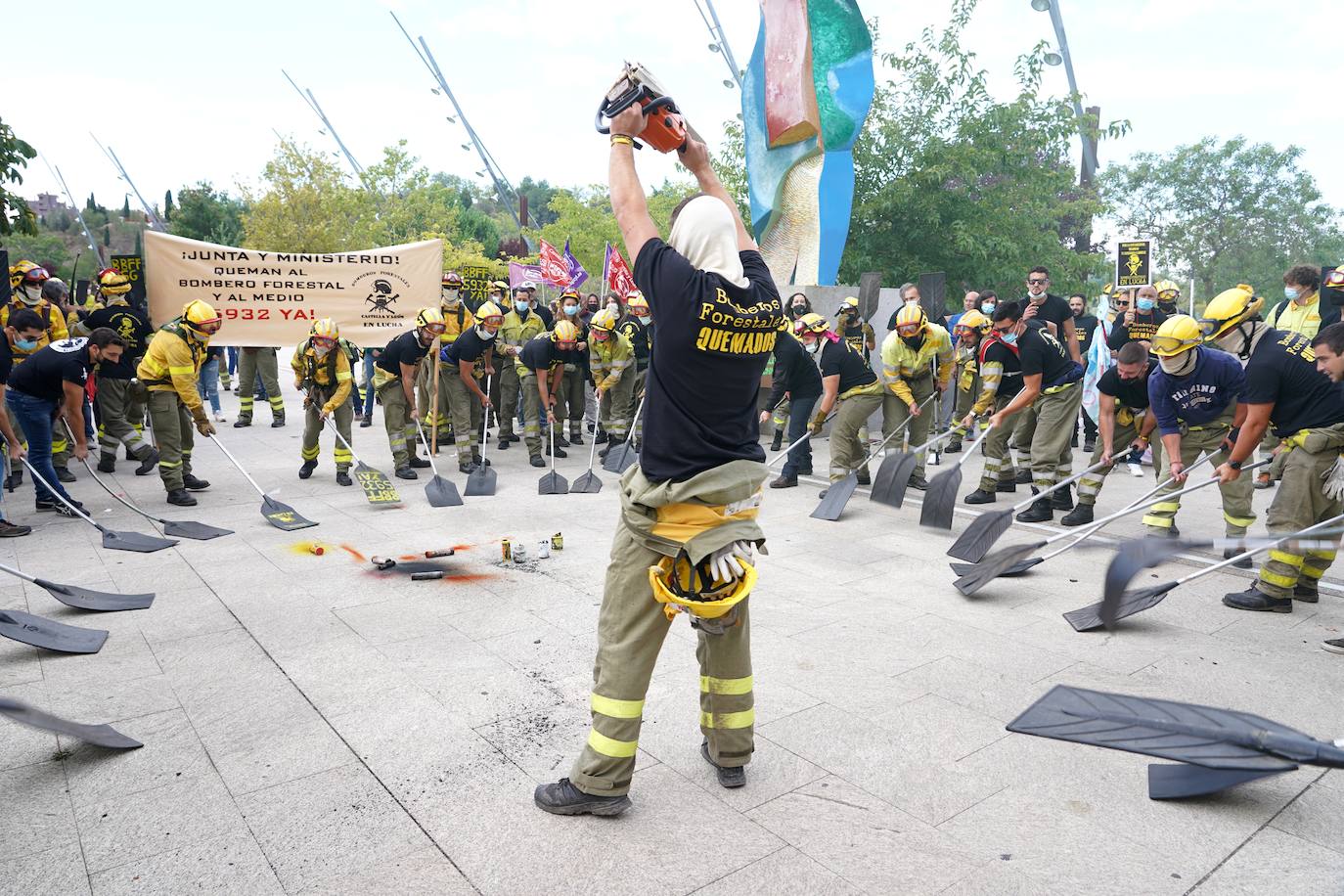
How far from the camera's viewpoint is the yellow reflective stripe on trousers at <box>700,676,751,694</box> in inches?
118

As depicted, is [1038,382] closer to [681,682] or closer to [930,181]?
[681,682]

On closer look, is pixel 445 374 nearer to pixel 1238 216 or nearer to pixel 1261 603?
pixel 1261 603

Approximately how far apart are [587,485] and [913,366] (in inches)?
143

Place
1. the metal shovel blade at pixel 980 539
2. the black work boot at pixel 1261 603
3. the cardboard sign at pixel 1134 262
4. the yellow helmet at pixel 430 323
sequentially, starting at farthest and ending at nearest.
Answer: the cardboard sign at pixel 1134 262 → the yellow helmet at pixel 430 323 → the metal shovel blade at pixel 980 539 → the black work boot at pixel 1261 603

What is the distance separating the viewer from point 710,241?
2607 mm

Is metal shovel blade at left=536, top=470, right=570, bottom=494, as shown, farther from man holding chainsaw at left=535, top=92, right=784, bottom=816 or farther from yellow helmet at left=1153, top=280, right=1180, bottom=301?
yellow helmet at left=1153, top=280, right=1180, bottom=301

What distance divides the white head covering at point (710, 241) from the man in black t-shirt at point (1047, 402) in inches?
222

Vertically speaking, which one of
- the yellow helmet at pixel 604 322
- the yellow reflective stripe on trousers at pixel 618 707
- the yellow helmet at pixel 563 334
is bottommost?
the yellow reflective stripe on trousers at pixel 618 707

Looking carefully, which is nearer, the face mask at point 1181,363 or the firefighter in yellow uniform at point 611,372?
the face mask at point 1181,363

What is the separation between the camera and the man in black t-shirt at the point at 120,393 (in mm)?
9359

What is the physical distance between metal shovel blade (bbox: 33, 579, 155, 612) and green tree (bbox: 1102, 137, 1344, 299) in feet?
105

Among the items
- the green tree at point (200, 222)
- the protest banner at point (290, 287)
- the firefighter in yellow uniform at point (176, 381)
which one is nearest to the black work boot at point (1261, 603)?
the firefighter in yellow uniform at point (176, 381)

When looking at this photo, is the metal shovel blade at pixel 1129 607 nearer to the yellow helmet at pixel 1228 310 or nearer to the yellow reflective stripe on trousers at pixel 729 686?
the yellow helmet at pixel 1228 310

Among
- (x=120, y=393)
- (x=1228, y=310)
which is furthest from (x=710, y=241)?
(x=120, y=393)
